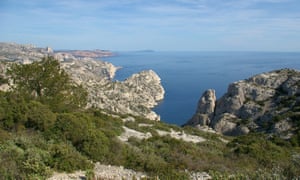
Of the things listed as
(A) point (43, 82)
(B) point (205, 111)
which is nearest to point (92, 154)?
(A) point (43, 82)

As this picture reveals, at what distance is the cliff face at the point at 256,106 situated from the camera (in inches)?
1357

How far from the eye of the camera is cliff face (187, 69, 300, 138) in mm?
34463

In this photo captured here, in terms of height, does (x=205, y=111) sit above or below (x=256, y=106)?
below

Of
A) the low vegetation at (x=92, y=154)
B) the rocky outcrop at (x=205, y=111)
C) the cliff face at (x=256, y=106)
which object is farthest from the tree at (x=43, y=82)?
the rocky outcrop at (x=205, y=111)

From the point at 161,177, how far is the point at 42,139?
5052 millimetres

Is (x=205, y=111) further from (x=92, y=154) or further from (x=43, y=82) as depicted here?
(x=92, y=154)

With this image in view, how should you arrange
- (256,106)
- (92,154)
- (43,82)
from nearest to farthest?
(92,154), (43,82), (256,106)

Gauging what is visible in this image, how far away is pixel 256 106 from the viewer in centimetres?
4003

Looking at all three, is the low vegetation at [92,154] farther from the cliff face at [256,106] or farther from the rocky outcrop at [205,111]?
the rocky outcrop at [205,111]

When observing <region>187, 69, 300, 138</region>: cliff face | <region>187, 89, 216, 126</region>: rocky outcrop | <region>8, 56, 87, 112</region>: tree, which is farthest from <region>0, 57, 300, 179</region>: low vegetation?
<region>187, 89, 216, 126</region>: rocky outcrop

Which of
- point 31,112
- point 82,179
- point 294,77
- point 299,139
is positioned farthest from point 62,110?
point 294,77

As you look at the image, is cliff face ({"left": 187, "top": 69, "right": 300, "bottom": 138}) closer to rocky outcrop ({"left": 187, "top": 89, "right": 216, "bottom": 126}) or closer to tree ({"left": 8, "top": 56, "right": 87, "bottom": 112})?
rocky outcrop ({"left": 187, "top": 89, "right": 216, "bottom": 126})

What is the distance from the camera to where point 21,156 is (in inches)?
374

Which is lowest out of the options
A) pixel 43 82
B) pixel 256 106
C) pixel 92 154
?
pixel 256 106
